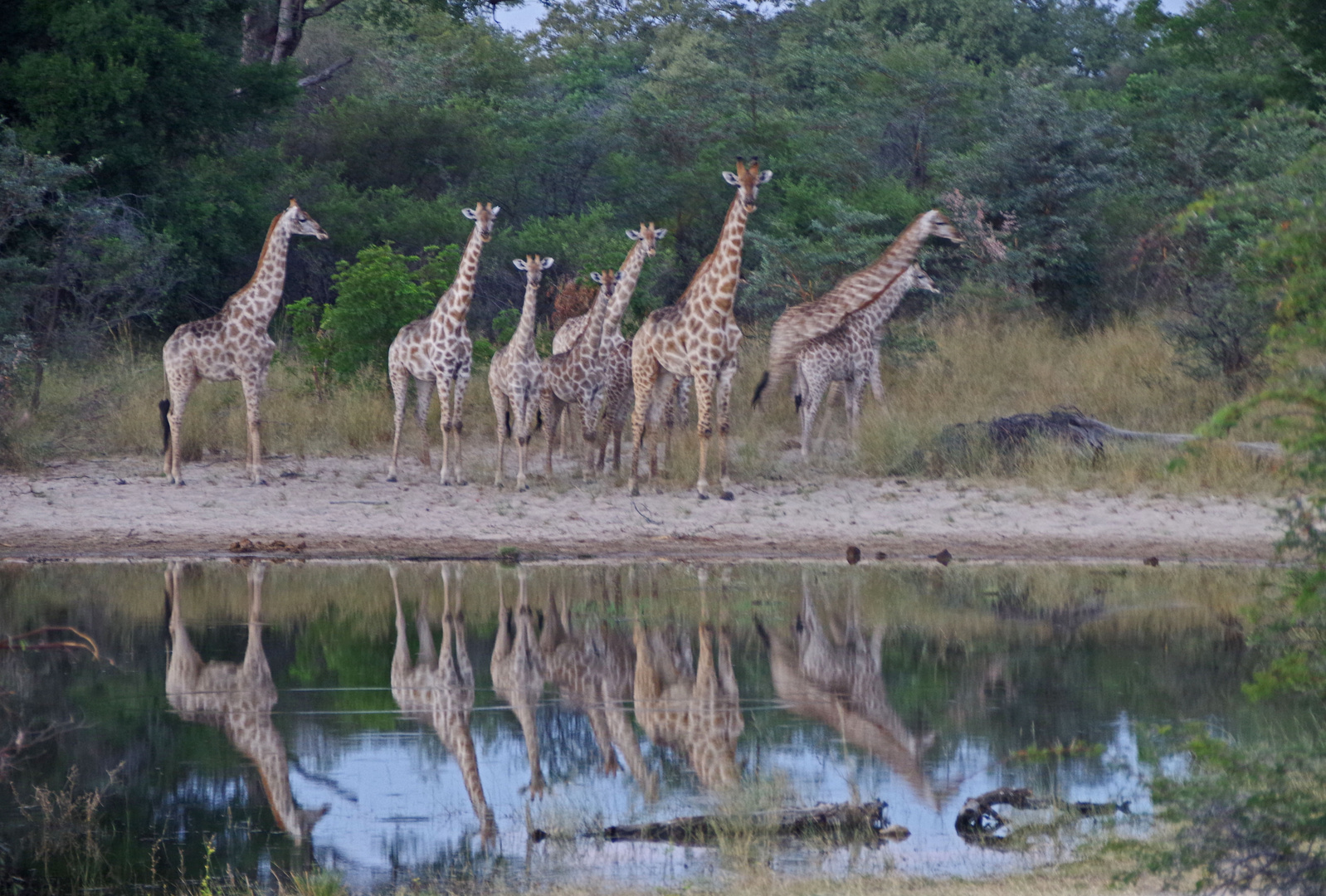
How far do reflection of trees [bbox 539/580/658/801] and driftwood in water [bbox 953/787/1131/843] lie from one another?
4.20 feet

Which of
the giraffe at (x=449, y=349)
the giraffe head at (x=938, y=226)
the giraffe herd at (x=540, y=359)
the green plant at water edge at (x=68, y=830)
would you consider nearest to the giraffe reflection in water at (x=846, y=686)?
the green plant at water edge at (x=68, y=830)

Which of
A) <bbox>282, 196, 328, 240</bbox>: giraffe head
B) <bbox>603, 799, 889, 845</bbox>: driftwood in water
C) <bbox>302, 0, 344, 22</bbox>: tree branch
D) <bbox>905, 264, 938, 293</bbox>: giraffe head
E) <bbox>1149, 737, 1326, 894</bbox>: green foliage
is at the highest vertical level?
<bbox>302, 0, 344, 22</bbox>: tree branch

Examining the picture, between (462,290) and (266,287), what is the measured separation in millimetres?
1873

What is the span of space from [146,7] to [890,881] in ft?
59.6

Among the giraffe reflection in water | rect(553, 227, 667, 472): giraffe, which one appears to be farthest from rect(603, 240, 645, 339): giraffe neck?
the giraffe reflection in water

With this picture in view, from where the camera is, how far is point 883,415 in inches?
655

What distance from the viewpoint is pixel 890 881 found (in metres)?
5.45

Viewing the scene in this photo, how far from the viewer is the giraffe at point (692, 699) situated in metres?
7.02

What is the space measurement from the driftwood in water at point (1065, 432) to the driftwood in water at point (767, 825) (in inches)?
382

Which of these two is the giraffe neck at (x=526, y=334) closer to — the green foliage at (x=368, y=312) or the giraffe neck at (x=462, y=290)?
the giraffe neck at (x=462, y=290)

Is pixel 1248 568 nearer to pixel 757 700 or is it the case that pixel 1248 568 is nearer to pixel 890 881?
pixel 757 700

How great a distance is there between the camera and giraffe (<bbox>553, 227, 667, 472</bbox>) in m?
14.8

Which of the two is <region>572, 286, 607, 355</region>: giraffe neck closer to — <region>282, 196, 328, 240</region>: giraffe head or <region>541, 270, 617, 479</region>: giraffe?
<region>541, 270, 617, 479</region>: giraffe

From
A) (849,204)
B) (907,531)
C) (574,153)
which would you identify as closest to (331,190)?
(574,153)
